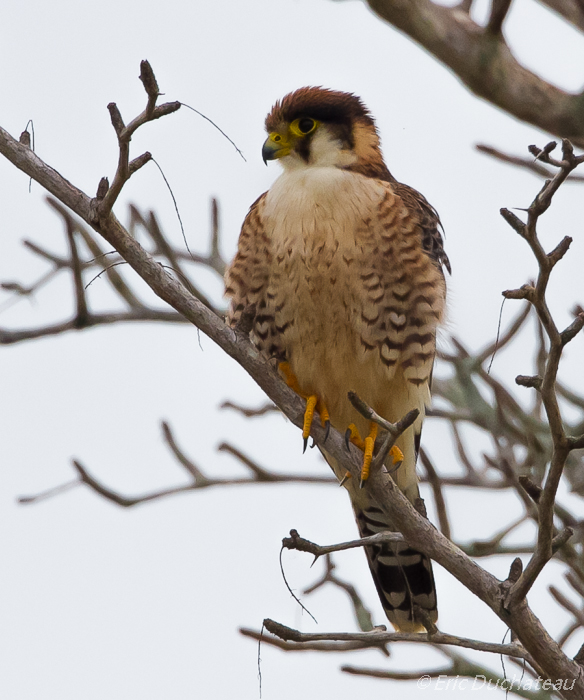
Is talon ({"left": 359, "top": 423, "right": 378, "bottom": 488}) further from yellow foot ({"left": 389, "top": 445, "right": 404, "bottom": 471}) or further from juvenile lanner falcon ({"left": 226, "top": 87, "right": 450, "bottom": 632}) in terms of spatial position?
yellow foot ({"left": 389, "top": 445, "right": 404, "bottom": 471})

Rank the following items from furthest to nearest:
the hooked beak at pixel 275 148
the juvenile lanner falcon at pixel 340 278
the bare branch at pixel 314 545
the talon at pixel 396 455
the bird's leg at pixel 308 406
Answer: the hooked beak at pixel 275 148, the talon at pixel 396 455, the juvenile lanner falcon at pixel 340 278, the bird's leg at pixel 308 406, the bare branch at pixel 314 545

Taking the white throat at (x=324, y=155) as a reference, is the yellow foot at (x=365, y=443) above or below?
below

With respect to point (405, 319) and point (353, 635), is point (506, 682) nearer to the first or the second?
point (353, 635)

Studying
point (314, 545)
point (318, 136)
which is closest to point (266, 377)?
point (314, 545)

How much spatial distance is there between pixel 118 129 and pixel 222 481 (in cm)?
247

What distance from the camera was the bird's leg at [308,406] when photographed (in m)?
2.86

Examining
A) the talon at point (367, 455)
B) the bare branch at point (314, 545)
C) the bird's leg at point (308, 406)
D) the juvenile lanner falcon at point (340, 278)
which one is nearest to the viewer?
the bare branch at point (314, 545)

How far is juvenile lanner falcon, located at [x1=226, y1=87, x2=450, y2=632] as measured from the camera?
3.16 m

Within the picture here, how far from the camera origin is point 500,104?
2002mm

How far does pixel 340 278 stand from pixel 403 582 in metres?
1.26

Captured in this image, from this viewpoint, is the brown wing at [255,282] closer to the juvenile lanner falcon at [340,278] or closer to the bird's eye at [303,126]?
the juvenile lanner falcon at [340,278]

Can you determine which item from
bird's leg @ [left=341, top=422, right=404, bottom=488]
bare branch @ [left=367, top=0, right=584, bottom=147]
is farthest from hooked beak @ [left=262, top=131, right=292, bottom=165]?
bare branch @ [left=367, top=0, right=584, bottom=147]

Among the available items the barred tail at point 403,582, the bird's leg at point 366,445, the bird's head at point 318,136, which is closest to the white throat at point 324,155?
the bird's head at point 318,136

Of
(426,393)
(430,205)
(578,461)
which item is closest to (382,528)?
(426,393)
